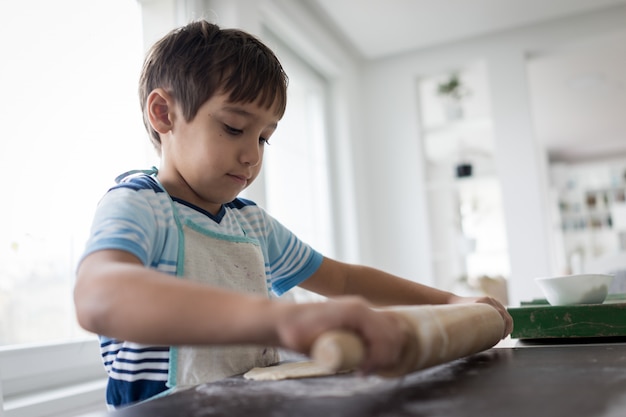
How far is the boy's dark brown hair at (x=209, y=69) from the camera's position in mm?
846

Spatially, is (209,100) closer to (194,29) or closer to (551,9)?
(194,29)

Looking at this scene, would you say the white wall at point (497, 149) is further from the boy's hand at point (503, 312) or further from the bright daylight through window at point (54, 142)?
the boy's hand at point (503, 312)

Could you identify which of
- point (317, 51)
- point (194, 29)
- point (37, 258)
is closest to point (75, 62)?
point (37, 258)

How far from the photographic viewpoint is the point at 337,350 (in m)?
0.37

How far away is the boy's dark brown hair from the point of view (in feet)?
2.78

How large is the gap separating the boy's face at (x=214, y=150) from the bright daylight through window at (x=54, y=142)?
66 centimetres

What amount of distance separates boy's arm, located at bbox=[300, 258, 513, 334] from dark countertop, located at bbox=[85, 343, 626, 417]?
36 centimetres

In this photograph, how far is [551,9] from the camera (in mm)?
3252

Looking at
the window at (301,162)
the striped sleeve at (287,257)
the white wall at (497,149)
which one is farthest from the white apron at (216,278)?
the white wall at (497,149)

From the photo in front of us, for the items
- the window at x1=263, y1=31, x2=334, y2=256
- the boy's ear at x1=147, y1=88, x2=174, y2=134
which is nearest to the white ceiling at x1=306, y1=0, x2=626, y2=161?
the window at x1=263, y1=31, x2=334, y2=256

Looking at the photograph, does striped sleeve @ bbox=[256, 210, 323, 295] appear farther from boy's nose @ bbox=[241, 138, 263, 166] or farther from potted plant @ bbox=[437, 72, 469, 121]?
potted plant @ bbox=[437, 72, 469, 121]

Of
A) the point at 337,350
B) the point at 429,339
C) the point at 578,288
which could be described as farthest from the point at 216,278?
the point at 578,288

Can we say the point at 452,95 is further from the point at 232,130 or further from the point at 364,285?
the point at 232,130

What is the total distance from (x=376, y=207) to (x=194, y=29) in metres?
2.86
